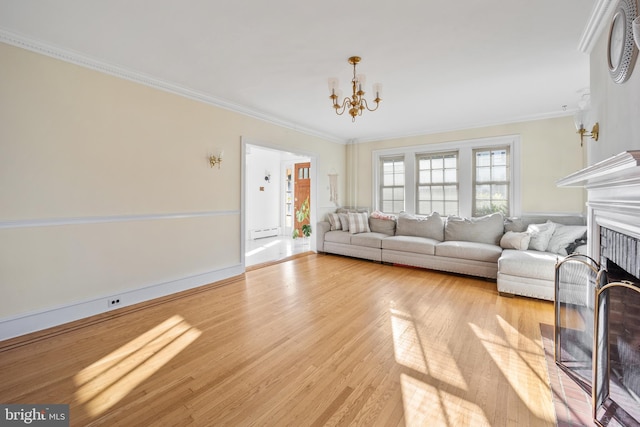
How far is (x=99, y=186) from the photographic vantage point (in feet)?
9.61

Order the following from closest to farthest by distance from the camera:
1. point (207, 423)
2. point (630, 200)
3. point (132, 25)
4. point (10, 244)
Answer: point (630, 200) < point (207, 423) < point (132, 25) < point (10, 244)

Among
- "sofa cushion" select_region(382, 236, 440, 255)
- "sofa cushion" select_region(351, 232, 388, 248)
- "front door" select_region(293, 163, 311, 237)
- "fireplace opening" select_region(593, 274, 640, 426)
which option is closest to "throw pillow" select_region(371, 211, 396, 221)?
"sofa cushion" select_region(351, 232, 388, 248)

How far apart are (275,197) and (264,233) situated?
117 cm

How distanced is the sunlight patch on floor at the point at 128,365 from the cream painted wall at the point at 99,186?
3.29 ft

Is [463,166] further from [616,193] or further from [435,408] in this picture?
[435,408]

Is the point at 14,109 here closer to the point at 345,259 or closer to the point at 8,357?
the point at 8,357

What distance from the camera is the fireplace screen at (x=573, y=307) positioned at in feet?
6.51

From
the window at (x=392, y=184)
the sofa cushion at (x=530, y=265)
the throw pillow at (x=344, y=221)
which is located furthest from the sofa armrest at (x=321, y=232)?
the sofa cushion at (x=530, y=265)

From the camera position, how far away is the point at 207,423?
5.00 feet

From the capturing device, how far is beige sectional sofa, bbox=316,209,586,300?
11.2ft

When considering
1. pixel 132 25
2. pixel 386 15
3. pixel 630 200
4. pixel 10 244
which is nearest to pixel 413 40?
pixel 386 15

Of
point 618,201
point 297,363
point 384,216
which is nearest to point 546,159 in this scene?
point 384,216

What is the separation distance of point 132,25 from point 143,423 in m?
2.83

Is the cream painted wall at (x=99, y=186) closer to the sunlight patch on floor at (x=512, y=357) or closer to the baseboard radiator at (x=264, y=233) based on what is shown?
the sunlight patch on floor at (x=512, y=357)
